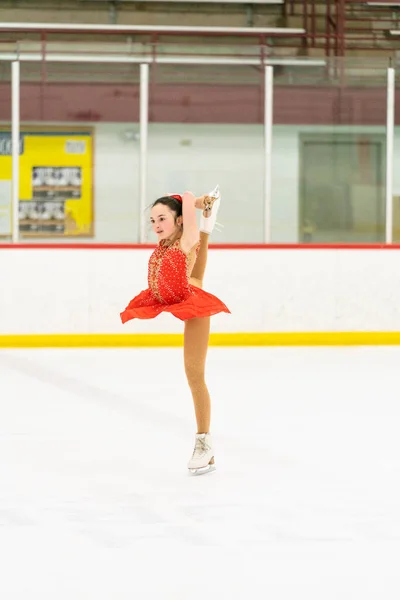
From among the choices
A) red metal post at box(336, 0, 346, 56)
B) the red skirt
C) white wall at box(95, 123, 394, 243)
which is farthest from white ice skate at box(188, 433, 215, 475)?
red metal post at box(336, 0, 346, 56)

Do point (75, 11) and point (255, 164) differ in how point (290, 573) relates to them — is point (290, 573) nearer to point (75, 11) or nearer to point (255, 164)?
point (255, 164)

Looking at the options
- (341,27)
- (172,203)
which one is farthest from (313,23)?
(172,203)

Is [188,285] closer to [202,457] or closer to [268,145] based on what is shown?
[202,457]

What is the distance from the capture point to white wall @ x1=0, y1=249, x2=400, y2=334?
32.0 ft

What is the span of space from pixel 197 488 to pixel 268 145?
20.1 feet

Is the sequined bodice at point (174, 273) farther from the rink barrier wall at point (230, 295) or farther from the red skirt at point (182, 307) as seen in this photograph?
the rink barrier wall at point (230, 295)

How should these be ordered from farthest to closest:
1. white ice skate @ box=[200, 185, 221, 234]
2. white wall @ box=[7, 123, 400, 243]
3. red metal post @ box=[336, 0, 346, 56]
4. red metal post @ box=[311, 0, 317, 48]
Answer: red metal post @ box=[311, 0, 317, 48], red metal post @ box=[336, 0, 346, 56], white wall @ box=[7, 123, 400, 243], white ice skate @ box=[200, 185, 221, 234]

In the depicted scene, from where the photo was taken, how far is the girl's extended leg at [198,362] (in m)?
Answer: 4.70

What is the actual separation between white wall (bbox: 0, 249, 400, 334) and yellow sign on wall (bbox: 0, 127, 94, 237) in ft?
0.69

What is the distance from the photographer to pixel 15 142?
9.91 m

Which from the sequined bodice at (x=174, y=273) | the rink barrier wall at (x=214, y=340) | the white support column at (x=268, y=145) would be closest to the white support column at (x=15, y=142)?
the rink barrier wall at (x=214, y=340)

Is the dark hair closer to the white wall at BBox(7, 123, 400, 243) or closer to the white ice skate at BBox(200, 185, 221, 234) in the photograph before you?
the white ice skate at BBox(200, 185, 221, 234)

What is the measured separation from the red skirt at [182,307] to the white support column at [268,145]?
545cm

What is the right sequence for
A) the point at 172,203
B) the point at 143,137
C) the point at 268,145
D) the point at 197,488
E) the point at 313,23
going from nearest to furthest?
1. the point at 197,488
2. the point at 172,203
3. the point at 143,137
4. the point at 268,145
5. the point at 313,23
